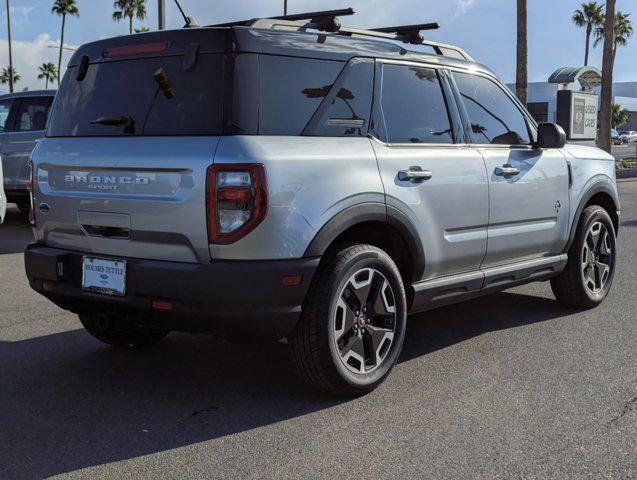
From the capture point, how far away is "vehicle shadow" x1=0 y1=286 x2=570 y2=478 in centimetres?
349

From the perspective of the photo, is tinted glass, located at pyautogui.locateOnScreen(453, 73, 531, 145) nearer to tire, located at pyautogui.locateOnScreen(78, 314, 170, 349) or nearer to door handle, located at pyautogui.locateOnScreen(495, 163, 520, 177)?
door handle, located at pyautogui.locateOnScreen(495, 163, 520, 177)

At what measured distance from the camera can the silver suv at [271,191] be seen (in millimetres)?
3643

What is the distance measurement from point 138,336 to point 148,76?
1802 mm

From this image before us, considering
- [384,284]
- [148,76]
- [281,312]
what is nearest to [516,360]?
[384,284]

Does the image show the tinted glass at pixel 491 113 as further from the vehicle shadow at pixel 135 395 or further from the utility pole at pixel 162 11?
the utility pole at pixel 162 11

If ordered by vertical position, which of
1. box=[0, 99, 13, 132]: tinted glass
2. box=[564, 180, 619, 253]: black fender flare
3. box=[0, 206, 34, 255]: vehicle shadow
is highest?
box=[0, 99, 13, 132]: tinted glass

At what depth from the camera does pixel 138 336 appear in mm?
5004

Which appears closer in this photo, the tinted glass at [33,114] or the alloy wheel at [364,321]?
the alloy wheel at [364,321]

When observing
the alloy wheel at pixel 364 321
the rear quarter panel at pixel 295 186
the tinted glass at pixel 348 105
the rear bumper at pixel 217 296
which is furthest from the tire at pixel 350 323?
the tinted glass at pixel 348 105

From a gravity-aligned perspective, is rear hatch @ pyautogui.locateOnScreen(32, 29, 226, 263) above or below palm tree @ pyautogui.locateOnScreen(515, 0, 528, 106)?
below

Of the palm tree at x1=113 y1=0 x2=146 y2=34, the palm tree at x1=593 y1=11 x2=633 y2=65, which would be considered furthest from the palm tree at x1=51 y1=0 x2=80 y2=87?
the palm tree at x1=593 y1=11 x2=633 y2=65

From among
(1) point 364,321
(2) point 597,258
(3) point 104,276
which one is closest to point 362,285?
(1) point 364,321

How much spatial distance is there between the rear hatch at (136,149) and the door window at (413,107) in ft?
3.57

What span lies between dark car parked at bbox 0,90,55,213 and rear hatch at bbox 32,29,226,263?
786 cm
